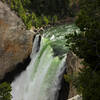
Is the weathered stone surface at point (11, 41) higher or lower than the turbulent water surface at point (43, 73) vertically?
higher

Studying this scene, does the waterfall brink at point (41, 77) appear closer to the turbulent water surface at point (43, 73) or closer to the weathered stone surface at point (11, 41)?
the turbulent water surface at point (43, 73)

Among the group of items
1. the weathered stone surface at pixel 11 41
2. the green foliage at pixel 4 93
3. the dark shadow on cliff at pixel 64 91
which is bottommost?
the dark shadow on cliff at pixel 64 91

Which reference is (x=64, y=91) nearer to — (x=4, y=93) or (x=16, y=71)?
(x=4, y=93)

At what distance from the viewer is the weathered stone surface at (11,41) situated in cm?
1664

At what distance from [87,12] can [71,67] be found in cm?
592

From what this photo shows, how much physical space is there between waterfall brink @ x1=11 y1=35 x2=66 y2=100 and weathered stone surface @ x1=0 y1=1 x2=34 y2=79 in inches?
55.6

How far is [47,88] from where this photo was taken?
14.2 meters

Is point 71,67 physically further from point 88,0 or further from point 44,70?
point 88,0

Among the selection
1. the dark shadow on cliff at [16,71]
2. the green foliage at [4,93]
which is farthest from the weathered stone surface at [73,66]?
the dark shadow on cliff at [16,71]

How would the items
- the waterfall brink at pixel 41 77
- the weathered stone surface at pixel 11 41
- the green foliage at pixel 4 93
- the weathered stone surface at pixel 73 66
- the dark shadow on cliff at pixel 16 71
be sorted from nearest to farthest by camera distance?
the weathered stone surface at pixel 73 66
the green foliage at pixel 4 93
the waterfall brink at pixel 41 77
the weathered stone surface at pixel 11 41
the dark shadow on cliff at pixel 16 71

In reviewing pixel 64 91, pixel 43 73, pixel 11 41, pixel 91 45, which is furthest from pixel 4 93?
pixel 91 45

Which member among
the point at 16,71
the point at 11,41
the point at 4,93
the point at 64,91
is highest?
the point at 11,41

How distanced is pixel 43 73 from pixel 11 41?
183 inches

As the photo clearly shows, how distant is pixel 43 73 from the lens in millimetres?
15242
